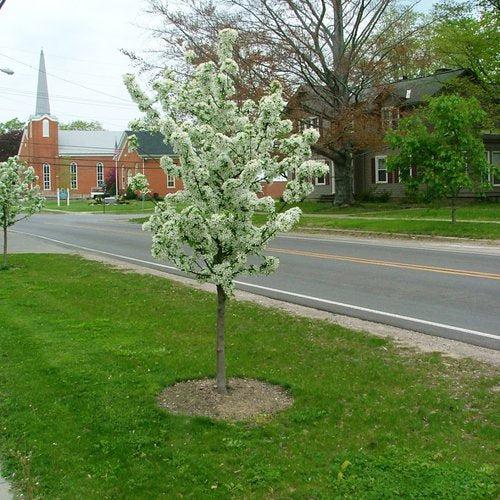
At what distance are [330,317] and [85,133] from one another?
295ft

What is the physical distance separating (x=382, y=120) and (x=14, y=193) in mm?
23651

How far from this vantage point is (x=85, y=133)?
94.2 meters

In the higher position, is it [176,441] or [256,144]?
[256,144]

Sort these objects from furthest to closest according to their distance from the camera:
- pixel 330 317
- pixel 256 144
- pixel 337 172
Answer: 1. pixel 337 172
2. pixel 330 317
3. pixel 256 144

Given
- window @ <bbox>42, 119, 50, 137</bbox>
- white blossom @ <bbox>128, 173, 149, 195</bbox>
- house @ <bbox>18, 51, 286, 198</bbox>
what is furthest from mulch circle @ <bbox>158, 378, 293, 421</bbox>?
window @ <bbox>42, 119, 50, 137</bbox>

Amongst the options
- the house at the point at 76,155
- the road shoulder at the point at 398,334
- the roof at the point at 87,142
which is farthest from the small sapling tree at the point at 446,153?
the roof at the point at 87,142

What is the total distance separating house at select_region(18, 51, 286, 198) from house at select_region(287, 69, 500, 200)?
38.8 m

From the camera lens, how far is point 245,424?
536cm

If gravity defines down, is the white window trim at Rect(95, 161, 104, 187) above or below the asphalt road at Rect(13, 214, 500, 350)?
above

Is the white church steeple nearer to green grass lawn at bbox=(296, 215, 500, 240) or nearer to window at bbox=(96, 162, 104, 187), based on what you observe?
window at bbox=(96, 162, 104, 187)

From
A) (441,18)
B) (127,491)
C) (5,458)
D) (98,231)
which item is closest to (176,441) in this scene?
(127,491)

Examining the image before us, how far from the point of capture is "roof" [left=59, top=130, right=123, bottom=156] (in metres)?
91.2

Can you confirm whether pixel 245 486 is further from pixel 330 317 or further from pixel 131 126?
pixel 330 317

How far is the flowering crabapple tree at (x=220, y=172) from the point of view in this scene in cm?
564
